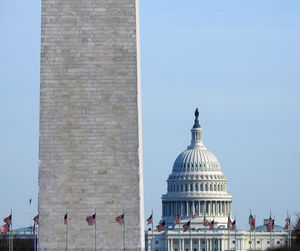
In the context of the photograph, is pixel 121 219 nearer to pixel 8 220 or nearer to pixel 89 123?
pixel 89 123

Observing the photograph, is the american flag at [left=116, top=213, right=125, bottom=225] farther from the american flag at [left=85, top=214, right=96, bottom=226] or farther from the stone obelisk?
the american flag at [left=85, top=214, right=96, bottom=226]

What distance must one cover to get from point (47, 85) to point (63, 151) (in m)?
2.76

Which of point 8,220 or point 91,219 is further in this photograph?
point 8,220

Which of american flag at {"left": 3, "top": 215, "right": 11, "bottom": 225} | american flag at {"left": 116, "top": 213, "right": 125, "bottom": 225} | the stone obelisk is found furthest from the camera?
american flag at {"left": 3, "top": 215, "right": 11, "bottom": 225}

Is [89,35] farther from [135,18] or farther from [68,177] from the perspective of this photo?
[68,177]

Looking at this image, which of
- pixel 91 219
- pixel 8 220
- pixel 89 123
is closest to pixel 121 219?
pixel 91 219

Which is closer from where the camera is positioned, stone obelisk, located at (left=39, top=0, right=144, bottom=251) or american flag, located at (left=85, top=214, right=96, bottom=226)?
american flag, located at (left=85, top=214, right=96, bottom=226)

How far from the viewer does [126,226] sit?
174 feet

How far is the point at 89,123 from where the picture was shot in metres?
53.7

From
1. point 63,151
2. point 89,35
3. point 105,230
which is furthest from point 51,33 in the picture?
point 105,230

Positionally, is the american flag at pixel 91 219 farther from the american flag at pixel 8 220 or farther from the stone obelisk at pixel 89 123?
the american flag at pixel 8 220

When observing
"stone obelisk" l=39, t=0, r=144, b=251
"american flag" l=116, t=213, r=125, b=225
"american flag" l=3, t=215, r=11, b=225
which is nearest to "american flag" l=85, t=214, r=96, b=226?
"stone obelisk" l=39, t=0, r=144, b=251

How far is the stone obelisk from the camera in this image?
53469 millimetres

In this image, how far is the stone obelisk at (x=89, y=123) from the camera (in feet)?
175
